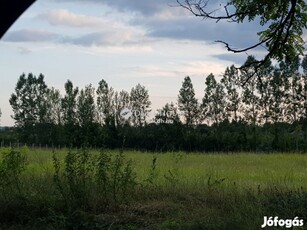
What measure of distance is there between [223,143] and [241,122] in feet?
54.3

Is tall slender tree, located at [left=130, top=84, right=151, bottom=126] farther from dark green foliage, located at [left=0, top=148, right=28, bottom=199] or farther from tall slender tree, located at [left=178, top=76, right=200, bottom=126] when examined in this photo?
dark green foliage, located at [left=0, top=148, right=28, bottom=199]

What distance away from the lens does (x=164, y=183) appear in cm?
1076

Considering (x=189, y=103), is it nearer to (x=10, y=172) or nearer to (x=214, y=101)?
(x=214, y=101)

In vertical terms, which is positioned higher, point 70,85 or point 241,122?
point 70,85

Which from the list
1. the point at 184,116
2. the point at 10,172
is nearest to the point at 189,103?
the point at 184,116

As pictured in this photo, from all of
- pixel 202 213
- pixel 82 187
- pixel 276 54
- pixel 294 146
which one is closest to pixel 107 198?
pixel 82 187

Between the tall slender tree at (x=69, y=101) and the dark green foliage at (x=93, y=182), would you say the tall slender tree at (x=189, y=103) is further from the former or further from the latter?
the dark green foliage at (x=93, y=182)

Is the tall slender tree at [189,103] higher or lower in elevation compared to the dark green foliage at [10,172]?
higher

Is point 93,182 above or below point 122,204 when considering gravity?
above

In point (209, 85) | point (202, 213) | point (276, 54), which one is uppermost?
point (209, 85)

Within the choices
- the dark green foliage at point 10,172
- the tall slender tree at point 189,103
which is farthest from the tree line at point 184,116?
the dark green foliage at point 10,172

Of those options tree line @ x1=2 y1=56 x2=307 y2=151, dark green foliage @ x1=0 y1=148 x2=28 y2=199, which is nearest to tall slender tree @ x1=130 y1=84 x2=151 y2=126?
tree line @ x1=2 y1=56 x2=307 y2=151

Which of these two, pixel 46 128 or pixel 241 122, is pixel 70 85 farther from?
pixel 241 122

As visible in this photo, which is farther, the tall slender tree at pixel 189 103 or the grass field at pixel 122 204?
the tall slender tree at pixel 189 103
